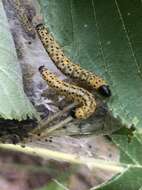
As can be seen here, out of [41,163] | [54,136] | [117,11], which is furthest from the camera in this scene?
[41,163]

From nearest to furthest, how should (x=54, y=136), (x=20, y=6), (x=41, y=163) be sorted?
(x=20, y=6), (x=54, y=136), (x=41, y=163)

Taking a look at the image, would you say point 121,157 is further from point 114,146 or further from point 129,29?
point 129,29

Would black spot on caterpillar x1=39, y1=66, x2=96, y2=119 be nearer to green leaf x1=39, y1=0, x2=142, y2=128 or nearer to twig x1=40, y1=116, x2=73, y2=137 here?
twig x1=40, y1=116, x2=73, y2=137

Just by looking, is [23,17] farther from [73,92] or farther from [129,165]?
[129,165]

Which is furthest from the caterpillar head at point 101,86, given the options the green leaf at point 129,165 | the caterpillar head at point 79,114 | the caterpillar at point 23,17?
the caterpillar at point 23,17

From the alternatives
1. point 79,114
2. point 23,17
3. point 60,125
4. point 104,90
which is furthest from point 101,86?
point 23,17

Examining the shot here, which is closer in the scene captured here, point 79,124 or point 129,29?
point 129,29

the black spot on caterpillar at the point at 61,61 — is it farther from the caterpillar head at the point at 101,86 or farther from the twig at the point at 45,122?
the twig at the point at 45,122

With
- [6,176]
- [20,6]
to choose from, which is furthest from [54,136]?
[6,176]
